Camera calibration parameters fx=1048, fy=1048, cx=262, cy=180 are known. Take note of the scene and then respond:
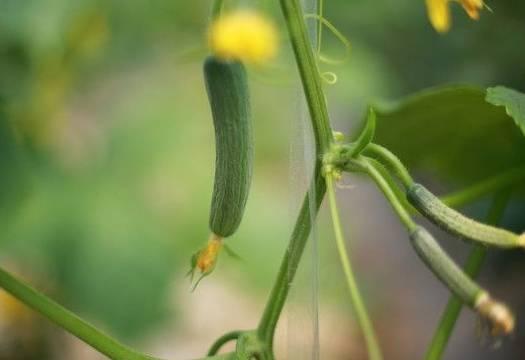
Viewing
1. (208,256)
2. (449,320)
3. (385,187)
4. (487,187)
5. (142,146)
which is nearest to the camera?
(385,187)

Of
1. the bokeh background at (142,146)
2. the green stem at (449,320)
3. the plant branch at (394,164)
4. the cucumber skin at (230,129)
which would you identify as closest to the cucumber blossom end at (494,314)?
the plant branch at (394,164)

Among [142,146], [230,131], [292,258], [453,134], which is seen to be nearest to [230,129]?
[230,131]

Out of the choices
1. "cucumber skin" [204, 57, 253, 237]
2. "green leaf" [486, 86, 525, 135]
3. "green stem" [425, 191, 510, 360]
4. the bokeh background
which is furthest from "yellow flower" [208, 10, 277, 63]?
the bokeh background

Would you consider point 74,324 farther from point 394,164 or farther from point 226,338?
point 394,164

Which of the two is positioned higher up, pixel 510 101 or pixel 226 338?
pixel 510 101

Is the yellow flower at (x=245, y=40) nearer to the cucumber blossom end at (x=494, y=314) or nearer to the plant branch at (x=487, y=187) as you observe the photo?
the cucumber blossom end at (x=494, y=314)

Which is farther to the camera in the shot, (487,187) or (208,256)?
(487,187)
